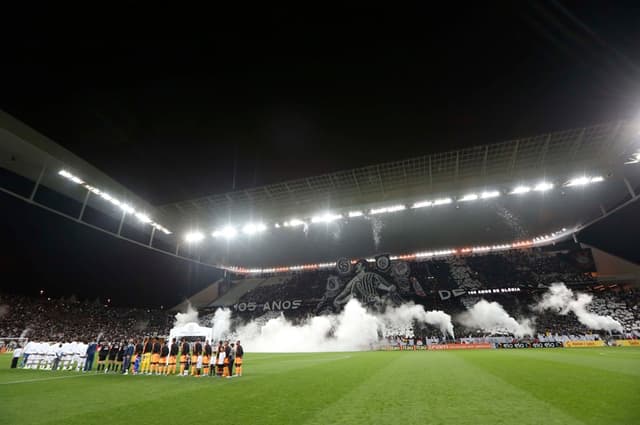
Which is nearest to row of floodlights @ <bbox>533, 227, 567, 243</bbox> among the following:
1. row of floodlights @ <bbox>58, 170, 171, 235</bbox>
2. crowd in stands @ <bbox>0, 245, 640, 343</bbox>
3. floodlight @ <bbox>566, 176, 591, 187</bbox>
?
crowd in stands @ <bbox>0, 245, 640, 343</bbox>

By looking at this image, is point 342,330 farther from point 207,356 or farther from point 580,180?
point 580,180

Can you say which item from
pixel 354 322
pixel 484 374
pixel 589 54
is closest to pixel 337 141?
pixel 589 54

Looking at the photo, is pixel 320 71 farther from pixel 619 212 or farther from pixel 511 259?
pixel 511 259

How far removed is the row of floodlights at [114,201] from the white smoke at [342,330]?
18.0 m

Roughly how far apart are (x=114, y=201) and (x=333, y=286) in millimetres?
26072

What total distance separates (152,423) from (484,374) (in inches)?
346

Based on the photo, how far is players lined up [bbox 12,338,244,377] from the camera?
9.73 m

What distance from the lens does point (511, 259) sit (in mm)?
35500

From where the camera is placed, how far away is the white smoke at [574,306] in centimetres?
2578

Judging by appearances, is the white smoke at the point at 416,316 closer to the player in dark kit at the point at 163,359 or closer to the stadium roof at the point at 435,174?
the stadium roof at the point at 435,174

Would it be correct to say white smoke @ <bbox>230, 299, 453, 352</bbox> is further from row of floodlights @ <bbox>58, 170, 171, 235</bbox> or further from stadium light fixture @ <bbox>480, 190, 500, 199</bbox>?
row of floodlights @ <bbox>58, 170, 171, 235</bbox>

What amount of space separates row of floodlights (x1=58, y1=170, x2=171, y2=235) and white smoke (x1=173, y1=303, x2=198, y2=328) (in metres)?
18.1

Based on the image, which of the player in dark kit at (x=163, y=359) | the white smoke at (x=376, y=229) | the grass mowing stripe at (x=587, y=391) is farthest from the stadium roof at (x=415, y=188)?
the grass mowing stripe at (x=587, y=391)

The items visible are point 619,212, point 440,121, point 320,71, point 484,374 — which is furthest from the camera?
point 619,212
